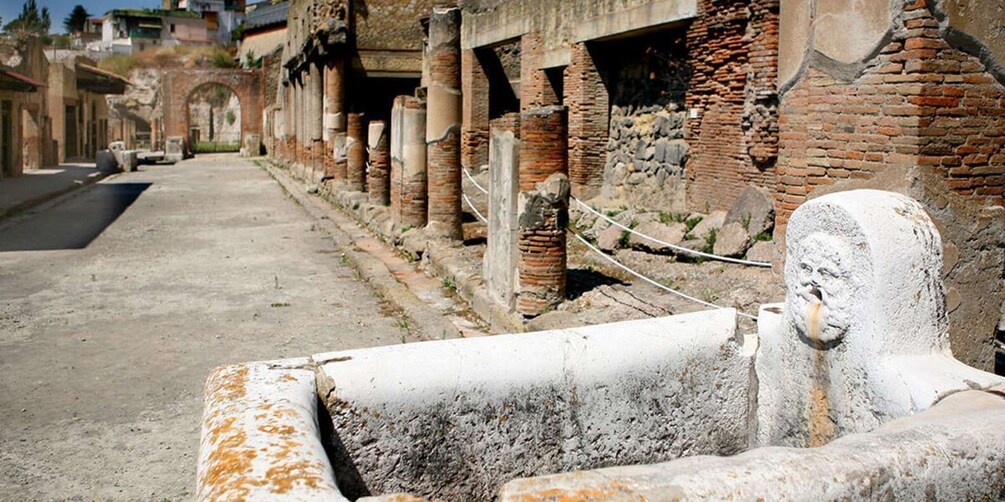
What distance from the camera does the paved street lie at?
4355 mm

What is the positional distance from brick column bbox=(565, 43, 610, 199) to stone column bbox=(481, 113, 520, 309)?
662 cm

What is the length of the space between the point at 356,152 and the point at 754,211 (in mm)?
8429

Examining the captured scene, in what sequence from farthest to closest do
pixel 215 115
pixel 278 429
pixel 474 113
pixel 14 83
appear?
pixel 215 115, pixel 14 83, pixel 474 113, pixel 278 429

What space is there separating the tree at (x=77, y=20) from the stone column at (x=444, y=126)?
94180mm

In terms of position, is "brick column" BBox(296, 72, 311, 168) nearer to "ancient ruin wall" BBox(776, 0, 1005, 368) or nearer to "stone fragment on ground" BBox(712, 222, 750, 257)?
"stone fragment on ground" BBox(712, 222, 750, 257)

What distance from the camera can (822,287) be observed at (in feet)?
8.16

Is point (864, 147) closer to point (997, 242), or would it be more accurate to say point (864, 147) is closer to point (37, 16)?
point (997, 242)

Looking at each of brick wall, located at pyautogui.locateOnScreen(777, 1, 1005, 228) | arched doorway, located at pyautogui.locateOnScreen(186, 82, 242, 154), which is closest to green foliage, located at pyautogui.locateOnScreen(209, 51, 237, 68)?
arched doorway, located at pyautogui.locateOnScreen(186, 82, 242, 154)

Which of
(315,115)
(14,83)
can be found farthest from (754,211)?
(14,83)

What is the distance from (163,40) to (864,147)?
3122 inches

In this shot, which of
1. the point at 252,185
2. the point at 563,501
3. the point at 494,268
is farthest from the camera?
the point at 252,185

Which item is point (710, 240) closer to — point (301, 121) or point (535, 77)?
point (535, 77)

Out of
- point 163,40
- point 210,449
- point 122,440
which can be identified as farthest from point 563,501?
point 163,40

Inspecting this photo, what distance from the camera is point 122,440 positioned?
460 centimetres
